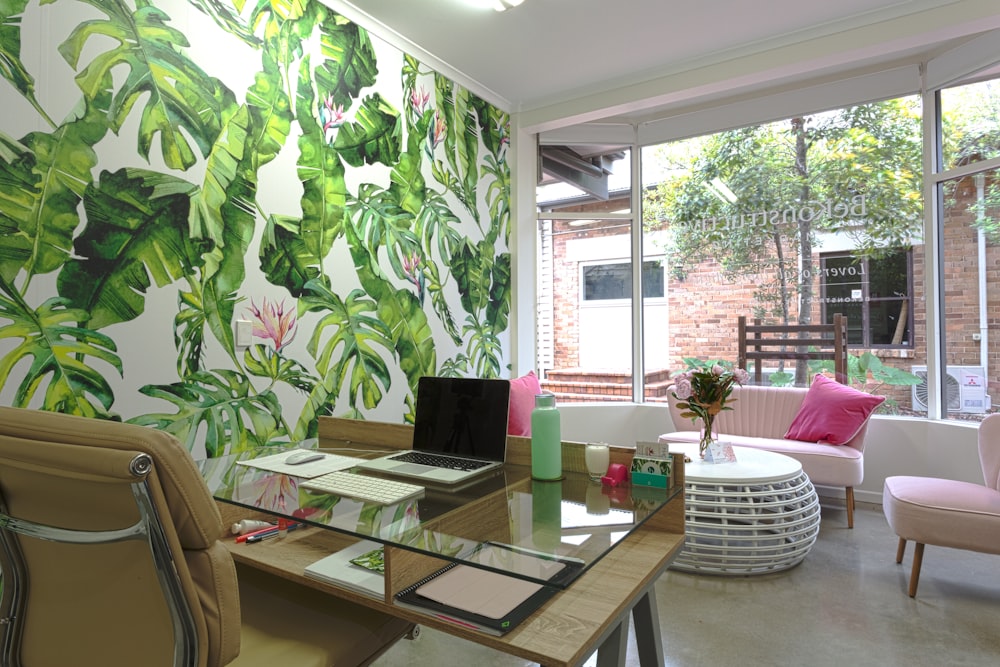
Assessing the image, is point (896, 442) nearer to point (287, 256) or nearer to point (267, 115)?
point (287, 256)

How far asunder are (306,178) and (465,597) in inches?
93.1

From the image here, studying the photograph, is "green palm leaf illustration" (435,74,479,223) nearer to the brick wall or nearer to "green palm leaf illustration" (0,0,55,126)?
the brick wall

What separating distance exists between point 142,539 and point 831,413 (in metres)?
4.01

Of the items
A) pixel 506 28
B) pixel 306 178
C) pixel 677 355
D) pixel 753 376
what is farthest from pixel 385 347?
pixel 753 376

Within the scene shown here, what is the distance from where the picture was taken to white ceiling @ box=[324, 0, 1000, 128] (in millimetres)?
3240

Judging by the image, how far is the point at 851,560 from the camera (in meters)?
3.05

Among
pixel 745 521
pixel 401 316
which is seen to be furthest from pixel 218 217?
pixel 745 521

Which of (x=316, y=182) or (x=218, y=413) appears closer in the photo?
(x=218, y=413)

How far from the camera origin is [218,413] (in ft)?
8.32

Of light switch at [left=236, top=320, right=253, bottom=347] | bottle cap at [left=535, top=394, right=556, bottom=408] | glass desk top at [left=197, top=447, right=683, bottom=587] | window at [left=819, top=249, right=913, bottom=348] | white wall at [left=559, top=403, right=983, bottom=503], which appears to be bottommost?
white wall at [left=559, top=403, right=983, bottom=503]

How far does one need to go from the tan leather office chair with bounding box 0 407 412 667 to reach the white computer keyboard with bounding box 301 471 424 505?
45 centimetres

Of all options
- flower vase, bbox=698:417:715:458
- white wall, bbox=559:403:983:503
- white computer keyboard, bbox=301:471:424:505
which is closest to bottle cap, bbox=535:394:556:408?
white computer keyboard, bbox=301:471:424:505

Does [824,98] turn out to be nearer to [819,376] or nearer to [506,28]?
[819,376]

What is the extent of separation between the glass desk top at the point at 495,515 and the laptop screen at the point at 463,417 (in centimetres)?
13
